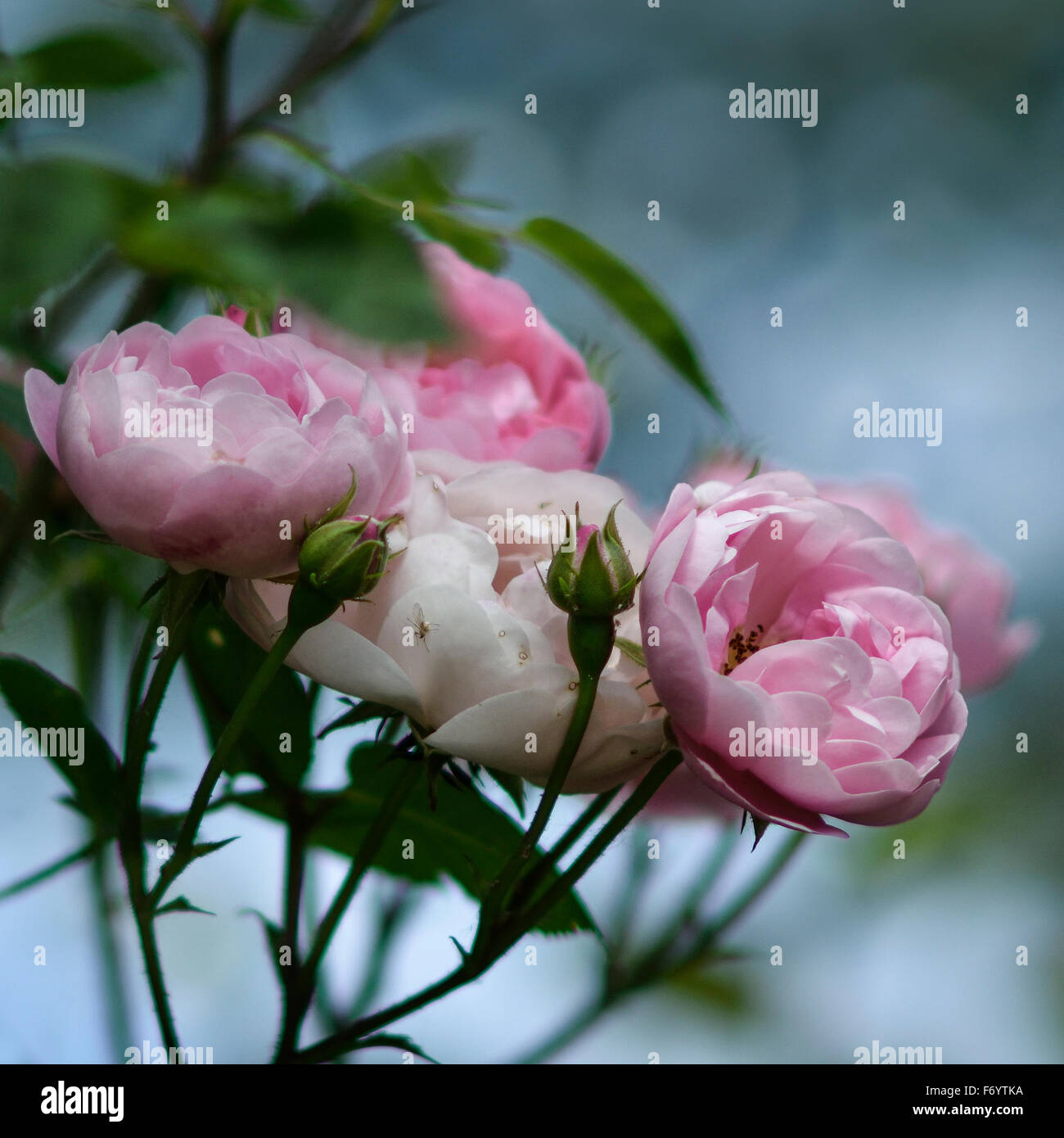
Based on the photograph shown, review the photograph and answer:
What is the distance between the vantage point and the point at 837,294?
0.71 m

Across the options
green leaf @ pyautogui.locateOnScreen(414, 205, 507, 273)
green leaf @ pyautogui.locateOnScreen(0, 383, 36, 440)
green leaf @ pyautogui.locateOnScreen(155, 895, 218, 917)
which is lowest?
green leaf @ pyautogui.locateOnScreen(155, 895, 218, 917)

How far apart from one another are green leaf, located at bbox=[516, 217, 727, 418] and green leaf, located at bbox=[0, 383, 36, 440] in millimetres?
123

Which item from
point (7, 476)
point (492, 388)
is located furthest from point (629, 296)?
point (7, 476)

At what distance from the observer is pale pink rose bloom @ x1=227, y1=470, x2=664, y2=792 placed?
19cm

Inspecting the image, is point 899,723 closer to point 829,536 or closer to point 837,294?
point 829,536

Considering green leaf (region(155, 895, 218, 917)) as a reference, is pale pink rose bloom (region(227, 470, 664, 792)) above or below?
above

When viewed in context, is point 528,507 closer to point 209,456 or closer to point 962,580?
point 209,456

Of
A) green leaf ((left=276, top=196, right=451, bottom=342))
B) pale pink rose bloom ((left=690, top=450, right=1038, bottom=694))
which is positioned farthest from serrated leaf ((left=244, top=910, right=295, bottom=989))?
pale pink rose bloom ((left=690, top=450, right=1038, bottom=694))

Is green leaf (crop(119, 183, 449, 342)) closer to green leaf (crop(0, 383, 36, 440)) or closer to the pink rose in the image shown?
green leaf (crop(0, 383, 36, 440))

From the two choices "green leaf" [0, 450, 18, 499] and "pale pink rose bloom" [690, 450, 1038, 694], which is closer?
"green leaf" [0, 450, 18, 499]

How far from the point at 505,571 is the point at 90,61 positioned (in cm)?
16

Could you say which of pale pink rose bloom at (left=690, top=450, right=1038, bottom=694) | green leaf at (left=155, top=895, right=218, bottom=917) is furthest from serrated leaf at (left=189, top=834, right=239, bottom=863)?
pale pink rose bloom at (left=690, top=450, right=1038, bottom=694)

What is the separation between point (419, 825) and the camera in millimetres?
263
